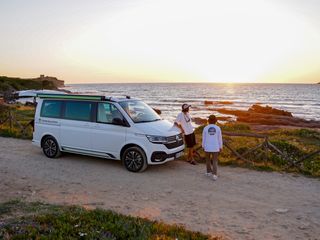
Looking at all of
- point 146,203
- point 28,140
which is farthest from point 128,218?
point 28,140

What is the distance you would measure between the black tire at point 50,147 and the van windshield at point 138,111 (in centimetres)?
294

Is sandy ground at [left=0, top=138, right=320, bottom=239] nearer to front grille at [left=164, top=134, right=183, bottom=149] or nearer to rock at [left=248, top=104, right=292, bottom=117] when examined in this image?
front grille at [left=164, top=134, right=183, bottom=149]

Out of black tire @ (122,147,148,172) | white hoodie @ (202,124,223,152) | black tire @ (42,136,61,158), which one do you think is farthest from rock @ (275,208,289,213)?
black tire @ (42,136,61,158)

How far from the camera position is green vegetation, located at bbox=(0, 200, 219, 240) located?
473cm

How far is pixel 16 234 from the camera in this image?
4.66m

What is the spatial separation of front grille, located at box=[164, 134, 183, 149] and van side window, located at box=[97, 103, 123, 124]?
5.12ft

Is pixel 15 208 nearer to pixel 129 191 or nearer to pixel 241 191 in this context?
pixel 129 191

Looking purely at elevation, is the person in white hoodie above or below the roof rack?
below

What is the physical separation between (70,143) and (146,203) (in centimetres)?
458

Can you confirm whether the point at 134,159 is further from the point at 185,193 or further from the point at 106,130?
the point at 185,193

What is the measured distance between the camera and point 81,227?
5055 mm

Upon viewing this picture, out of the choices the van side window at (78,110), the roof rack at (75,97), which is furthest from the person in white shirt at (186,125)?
the van side window at (78,110)

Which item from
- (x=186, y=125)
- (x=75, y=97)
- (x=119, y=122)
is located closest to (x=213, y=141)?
(x=186, y=125)

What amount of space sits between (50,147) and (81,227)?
6927 millimetres
